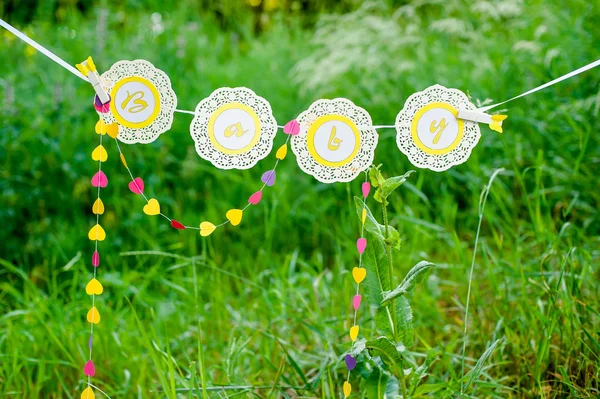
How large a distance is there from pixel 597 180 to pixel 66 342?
179cm

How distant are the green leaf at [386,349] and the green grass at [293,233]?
0.21 metres

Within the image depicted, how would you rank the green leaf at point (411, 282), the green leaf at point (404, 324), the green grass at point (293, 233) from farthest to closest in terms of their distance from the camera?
the green grass at point (293, 233), the green leaf at point (404, 324), the green leaf at point (411, 282)

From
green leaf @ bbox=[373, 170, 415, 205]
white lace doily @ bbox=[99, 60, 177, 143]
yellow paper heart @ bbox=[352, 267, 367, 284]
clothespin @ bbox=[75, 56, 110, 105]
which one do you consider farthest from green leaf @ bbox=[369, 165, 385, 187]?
clothespin @ bbox=[75, 56, 110, 105]

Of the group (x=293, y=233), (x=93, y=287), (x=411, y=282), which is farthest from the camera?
(x=293, y=233)

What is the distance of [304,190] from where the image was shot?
2.82 meters

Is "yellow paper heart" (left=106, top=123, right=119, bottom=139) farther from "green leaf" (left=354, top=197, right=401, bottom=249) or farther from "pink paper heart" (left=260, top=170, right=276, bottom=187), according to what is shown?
"green leaf" (left=354, top=197, right=401, bottom=249)

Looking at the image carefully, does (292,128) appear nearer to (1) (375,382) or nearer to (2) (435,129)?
(2) (435,129)

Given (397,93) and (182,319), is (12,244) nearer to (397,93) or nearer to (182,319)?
(182,319)

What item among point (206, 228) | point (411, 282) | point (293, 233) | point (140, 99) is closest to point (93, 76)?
point (140, 99)

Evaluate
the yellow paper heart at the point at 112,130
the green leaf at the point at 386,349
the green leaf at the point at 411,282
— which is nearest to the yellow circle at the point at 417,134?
the green leaf at the point at 411,282

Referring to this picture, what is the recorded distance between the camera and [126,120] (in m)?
1.22

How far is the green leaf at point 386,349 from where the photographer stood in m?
1.10

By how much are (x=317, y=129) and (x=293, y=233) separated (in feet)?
4.75

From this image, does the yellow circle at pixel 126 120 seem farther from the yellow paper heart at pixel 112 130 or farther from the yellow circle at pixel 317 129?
the yellow circle at pixel 317 129
